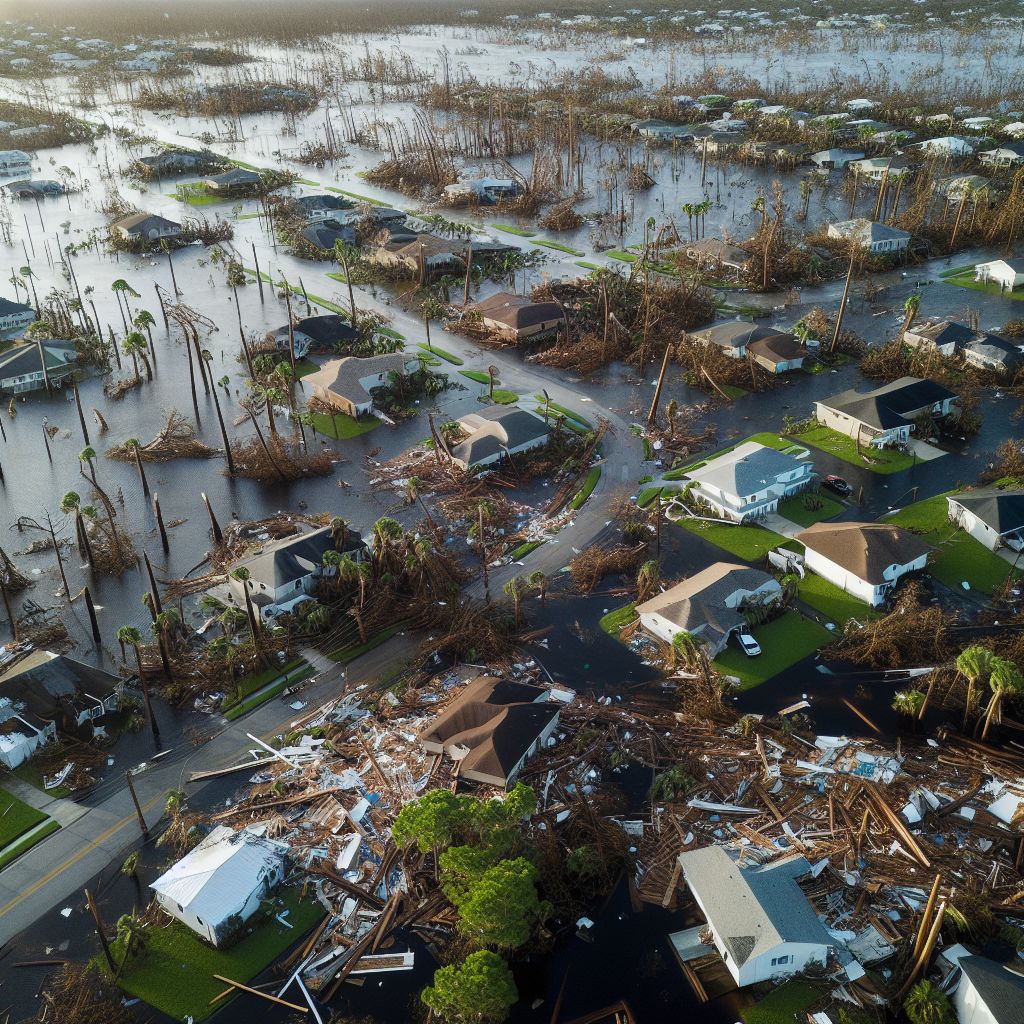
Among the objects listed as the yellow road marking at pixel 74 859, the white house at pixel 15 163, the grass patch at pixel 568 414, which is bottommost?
the yellow road marking at pixel 74 859

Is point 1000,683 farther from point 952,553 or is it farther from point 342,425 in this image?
point 342,425

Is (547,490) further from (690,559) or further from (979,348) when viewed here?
(979,348)

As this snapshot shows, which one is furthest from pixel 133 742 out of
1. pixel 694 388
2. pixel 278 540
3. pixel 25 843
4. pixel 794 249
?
pixel 794 249

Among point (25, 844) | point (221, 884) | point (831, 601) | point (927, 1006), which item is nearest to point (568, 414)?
point (831, 601)

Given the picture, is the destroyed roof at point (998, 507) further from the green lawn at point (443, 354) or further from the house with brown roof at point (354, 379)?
the house with brown roof at point (354, 379)

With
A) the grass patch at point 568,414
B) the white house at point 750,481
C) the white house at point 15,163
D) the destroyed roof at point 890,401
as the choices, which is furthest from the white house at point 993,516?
the white house at point 15,163

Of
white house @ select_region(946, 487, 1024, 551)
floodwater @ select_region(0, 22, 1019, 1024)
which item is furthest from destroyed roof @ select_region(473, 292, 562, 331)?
white house @ select_region(946, 487, 1024, 551)

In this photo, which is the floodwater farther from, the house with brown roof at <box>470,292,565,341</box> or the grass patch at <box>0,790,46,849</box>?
the grass patch at <box>0,790,46,849</box>
